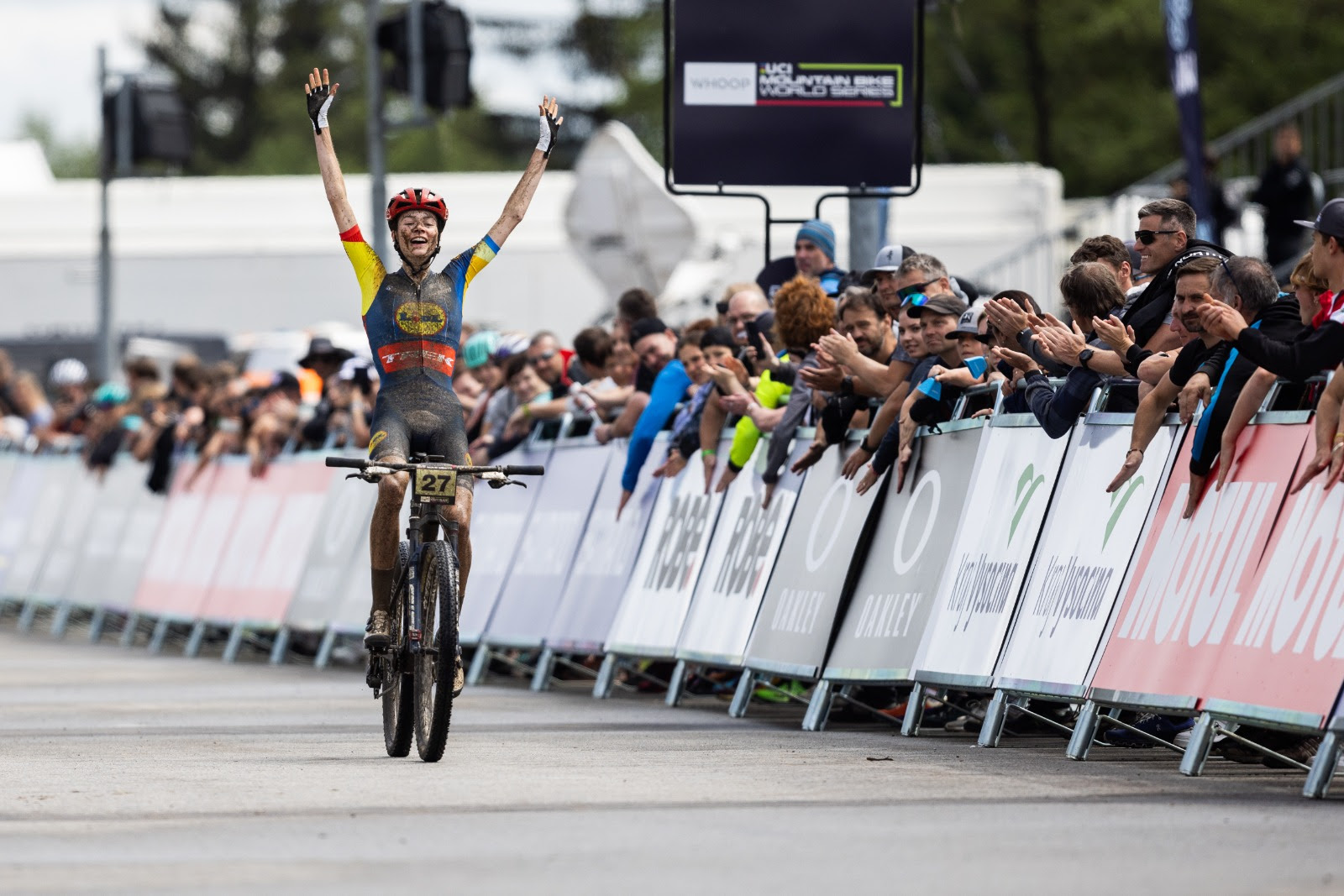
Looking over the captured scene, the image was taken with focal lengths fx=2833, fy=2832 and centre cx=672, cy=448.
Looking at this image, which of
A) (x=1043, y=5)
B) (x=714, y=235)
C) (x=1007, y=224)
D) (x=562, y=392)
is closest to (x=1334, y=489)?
(x=562, y=392)

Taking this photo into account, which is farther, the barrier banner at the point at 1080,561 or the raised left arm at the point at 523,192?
the raised left arm at the point at 523,192

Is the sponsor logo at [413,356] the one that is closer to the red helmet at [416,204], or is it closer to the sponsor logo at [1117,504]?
the red helmet at [416,204]

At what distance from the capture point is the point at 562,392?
18500 millimetres

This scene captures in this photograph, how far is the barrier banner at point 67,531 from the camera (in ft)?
87.4

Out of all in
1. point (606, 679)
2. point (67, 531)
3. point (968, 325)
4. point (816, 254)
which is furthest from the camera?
point (67, 531)

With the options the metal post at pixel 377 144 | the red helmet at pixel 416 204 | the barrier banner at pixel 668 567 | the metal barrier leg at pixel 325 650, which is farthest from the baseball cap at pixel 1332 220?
the metal post at pixel 377 144

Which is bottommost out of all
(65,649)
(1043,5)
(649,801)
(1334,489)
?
(65,649)

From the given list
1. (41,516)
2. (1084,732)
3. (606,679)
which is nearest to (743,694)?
(606,679)

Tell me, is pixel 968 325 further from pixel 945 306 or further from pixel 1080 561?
pixel 1080 561

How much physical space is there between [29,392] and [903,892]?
87.4 feet

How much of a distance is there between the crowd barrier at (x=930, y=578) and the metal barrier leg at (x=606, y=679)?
2 cm

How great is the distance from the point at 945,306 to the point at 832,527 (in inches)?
52.7

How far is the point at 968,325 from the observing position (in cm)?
1254

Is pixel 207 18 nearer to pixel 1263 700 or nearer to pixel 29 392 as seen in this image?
pixel 29 392
